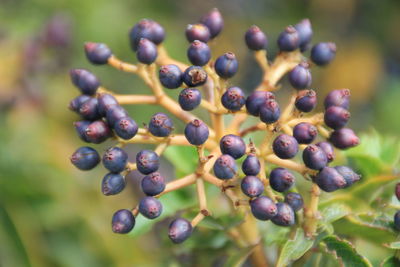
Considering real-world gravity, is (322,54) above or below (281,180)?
above

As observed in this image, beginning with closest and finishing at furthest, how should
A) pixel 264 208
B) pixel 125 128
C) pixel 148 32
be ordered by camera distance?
pixel 264 208 → pixel 125 128 → pixel 148 32

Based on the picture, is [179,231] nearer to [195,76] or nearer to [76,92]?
[195,76]

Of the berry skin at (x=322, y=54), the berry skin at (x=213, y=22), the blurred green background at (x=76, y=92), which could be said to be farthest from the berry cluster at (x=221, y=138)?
the blurred green background at (x=76, y=92)

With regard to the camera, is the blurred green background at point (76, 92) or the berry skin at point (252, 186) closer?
the berry skin at point (252, 186)

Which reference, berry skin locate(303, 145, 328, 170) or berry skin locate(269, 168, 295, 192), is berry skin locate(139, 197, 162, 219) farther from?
berry skin locate(303, 145, 328, 170)

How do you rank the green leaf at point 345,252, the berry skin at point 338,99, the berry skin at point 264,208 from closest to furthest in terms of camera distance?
1. the berry skin at point 264,208
2. the green leaf at point 345,252
3. the berry skin at point 338,99

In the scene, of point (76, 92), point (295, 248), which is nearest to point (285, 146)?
point (295, 248)

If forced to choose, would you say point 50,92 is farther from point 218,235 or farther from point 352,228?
point 352,228

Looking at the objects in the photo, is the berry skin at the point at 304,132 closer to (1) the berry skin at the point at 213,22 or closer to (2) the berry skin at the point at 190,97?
(2) the berry skin at the point at 190,97
